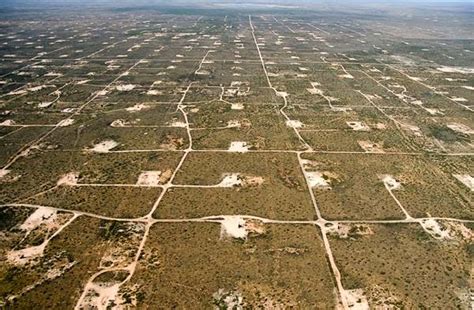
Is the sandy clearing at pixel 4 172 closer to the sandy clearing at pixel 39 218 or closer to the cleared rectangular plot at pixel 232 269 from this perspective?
the sandy clearing at pixel 39 218

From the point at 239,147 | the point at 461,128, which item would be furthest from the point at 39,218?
the point at 461,128

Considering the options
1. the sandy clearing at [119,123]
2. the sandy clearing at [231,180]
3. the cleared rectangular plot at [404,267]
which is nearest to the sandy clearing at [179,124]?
the sandy clearing at [119,123]

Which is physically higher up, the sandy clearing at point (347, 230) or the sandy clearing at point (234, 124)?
the sandy clearing at point (234, 124)

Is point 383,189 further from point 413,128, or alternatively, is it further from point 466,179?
point 413,128

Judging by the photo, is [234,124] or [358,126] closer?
[358,126]

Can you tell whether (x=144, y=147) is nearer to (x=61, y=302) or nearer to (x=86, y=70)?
(x=61, y=302)

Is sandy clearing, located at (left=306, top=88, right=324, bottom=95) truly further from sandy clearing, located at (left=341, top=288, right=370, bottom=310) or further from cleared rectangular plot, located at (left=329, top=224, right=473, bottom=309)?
sandy clearing, located at (left=341, top=288, right=370, bottom=310)

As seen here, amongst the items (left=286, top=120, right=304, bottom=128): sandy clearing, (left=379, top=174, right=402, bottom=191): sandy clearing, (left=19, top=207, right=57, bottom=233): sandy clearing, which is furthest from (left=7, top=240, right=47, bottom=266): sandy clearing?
(left=286, top=120, right=304, bottom=128): sandy clearing
